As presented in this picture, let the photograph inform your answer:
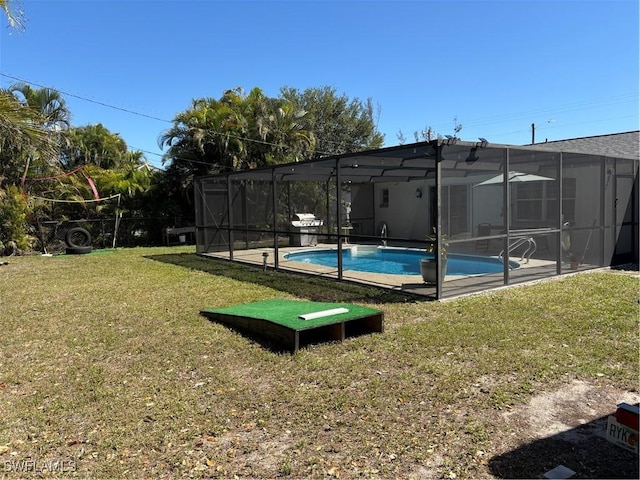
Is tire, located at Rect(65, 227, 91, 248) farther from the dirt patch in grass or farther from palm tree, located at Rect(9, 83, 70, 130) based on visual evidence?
the dirt patch in grass

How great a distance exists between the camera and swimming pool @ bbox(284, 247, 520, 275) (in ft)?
26.5

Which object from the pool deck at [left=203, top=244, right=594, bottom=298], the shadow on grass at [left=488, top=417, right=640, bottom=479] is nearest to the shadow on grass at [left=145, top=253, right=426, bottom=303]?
the pool deck at [left=203, top=244, right=594, bottom=298]

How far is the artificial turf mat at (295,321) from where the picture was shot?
4.41m

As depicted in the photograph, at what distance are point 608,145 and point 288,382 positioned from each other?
40.4ft

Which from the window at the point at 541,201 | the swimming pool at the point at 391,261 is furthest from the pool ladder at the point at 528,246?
the window at the point at 541,201

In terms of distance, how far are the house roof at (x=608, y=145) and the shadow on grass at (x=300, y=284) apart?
21.8ft

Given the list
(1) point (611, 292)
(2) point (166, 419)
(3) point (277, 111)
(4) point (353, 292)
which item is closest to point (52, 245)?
(3) point (277, 111)

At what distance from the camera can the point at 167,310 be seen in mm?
6168

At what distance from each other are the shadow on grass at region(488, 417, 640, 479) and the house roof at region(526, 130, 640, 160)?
9.59 metres

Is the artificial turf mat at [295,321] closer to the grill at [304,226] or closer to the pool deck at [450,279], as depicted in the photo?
the pool deck at [450,279]

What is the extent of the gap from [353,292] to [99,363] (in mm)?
4056

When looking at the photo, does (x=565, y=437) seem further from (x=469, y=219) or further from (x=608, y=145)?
(x=608, y=145)

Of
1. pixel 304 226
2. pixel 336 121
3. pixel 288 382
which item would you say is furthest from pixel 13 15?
pixel 336 121

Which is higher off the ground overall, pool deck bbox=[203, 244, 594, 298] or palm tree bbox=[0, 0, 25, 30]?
palm tree bbox=[0, 0, 25, 30]
